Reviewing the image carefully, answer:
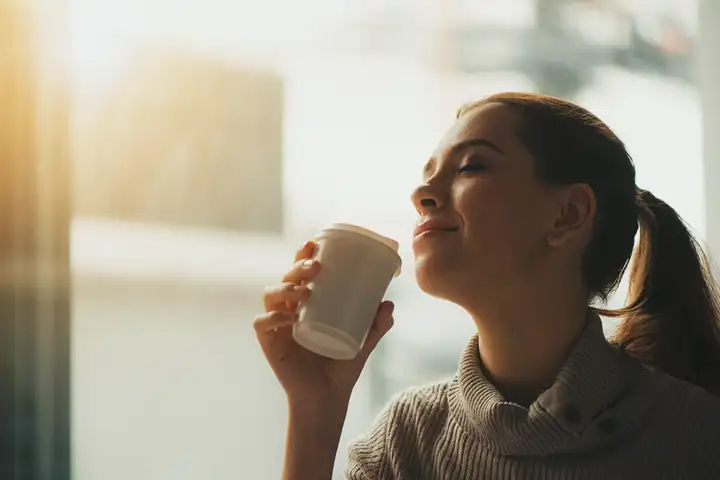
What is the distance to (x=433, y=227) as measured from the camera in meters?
1.13

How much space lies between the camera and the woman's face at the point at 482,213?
110 cm

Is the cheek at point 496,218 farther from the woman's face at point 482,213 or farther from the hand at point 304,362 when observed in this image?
the hand at point 304,362

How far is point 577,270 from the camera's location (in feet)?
3.92

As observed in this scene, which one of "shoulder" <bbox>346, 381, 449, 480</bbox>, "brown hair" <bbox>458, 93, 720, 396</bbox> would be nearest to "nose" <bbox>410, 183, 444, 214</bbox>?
"brown hair" <bbox>458, 93, 720, 396</bbox>

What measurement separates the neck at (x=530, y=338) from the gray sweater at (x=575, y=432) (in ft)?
0.10

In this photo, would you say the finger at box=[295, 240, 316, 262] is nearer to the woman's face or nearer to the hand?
the hand

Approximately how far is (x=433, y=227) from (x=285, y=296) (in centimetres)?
23

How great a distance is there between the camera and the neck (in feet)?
3.77

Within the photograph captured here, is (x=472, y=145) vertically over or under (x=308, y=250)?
over

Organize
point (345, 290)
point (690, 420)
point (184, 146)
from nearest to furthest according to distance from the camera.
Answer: point (345, 290), point (690, 420), point (184, 146)

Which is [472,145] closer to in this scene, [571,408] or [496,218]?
[496,218]

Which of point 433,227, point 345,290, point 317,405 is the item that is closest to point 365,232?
point 345,290

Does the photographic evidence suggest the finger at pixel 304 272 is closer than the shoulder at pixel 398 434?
Yes

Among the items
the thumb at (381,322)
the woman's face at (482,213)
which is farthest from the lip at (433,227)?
the thumb at (381,322)
